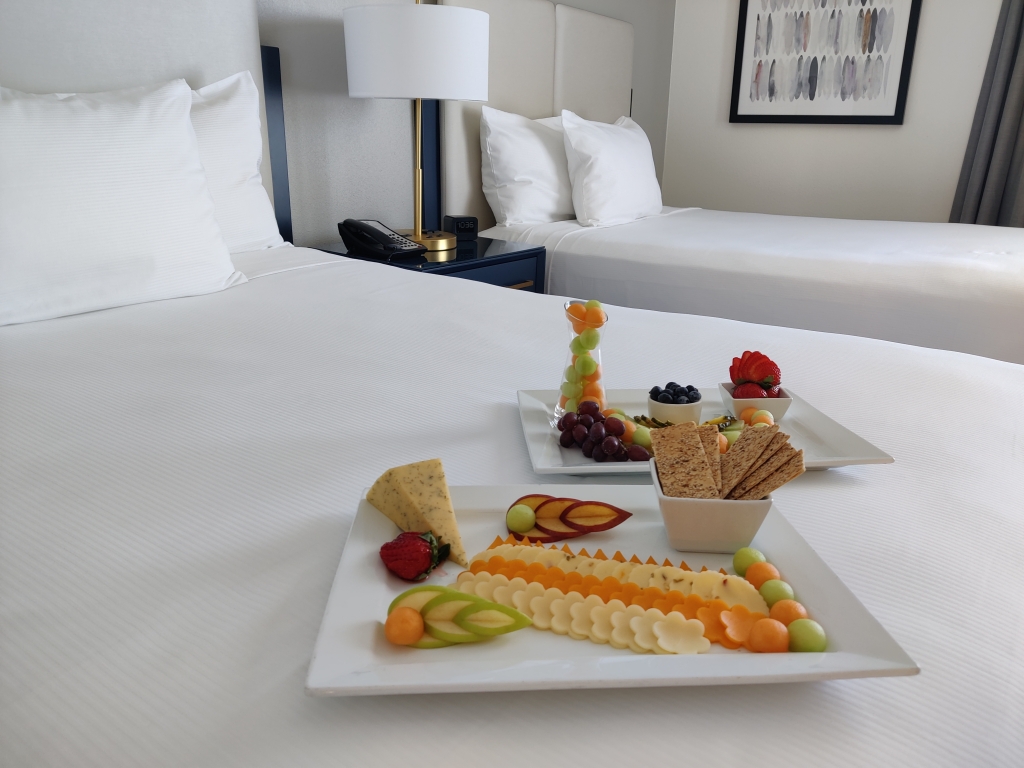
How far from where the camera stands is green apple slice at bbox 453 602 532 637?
0.57m

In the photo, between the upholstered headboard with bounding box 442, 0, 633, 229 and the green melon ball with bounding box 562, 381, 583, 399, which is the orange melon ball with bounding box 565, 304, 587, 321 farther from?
the upholstered headboard with bounding box 442, 0, 633, 229

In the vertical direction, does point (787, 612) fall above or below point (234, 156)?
below

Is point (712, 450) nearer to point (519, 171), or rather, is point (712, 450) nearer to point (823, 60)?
point (519, 171)

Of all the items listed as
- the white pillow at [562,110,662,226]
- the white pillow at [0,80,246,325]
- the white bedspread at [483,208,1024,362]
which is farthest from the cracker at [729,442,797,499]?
the white pillow at [562,110,662,226]

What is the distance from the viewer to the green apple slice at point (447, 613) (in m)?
0.57

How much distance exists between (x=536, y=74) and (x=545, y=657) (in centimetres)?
342

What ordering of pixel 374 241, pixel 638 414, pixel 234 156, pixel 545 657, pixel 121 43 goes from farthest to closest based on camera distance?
pixel 374 241, pixel 234 156, pixel 121 43, pixel 638 414, pixel 545 657

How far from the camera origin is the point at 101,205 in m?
1.49

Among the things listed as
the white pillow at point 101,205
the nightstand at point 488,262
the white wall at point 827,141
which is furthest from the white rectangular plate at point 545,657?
the white wall at point 827,141

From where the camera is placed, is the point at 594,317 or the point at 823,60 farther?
the point at 823,60

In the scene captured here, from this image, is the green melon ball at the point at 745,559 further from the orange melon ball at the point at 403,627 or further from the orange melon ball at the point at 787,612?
the orange melon ball at the point at 403,627

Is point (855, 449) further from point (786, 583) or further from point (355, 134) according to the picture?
point (355, 134)

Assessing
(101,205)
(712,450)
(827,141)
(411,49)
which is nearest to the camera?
(712,450)

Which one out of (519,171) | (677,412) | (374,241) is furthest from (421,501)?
(519,171)
